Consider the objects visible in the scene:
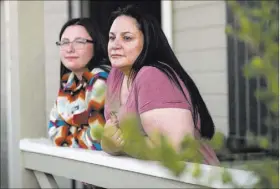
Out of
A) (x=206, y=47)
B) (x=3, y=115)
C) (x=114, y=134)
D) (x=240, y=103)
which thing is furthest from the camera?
(x=3, y=115)

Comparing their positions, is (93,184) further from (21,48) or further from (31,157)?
(21,48)

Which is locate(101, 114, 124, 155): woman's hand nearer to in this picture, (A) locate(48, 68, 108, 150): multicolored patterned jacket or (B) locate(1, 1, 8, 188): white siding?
(A) locate(48, 68, 108, 150): multicolored patterned jacket

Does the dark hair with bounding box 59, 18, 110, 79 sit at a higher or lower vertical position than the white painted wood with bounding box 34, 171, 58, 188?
higher

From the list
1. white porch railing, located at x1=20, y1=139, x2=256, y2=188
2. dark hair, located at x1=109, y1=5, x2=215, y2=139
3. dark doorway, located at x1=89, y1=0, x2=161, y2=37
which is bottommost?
white porch railing, located at x1=20, y1=139, x2=256, y2=188

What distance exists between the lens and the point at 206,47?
4.19m

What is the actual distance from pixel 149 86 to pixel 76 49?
843 millimetres

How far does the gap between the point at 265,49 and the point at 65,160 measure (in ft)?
7.82

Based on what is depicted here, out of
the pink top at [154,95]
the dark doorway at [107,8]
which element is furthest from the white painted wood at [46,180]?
the dark doorway at [107,8]

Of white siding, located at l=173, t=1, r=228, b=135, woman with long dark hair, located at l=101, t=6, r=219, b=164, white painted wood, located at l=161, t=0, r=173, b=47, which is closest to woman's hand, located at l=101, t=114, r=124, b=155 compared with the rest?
woman with long dark hair, located at l=101, t=6, r=219, b=164

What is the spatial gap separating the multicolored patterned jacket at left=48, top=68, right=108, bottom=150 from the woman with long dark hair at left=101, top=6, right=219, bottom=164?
10.8 inches

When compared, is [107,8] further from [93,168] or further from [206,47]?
[93,168]

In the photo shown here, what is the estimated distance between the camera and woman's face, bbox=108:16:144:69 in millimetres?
2340

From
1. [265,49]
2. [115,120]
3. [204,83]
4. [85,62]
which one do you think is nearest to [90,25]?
[85,62]

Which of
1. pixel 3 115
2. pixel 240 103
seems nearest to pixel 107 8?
pixel 3 115
